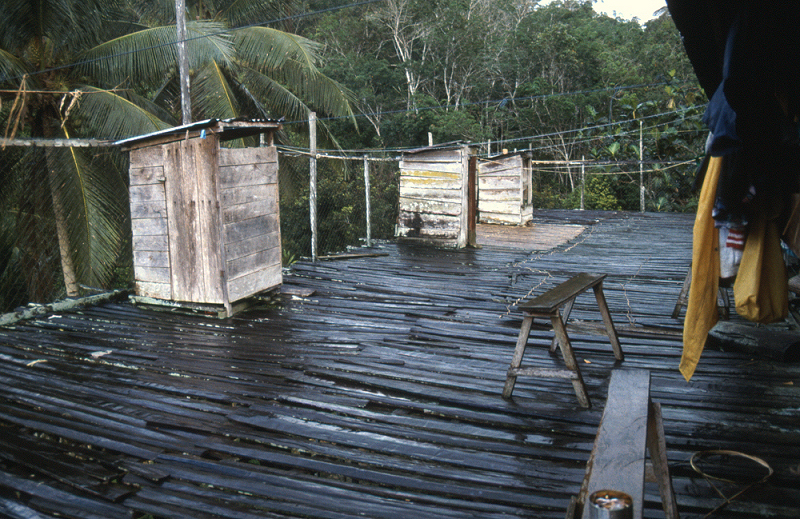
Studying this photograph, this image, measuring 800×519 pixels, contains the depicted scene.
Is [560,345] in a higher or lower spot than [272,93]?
lower

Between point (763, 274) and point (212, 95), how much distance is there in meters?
11.5

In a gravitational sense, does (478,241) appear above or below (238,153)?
below

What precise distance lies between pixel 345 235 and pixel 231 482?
1387 cm

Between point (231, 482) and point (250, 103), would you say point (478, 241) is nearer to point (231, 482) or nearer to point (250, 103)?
point (250, 103)

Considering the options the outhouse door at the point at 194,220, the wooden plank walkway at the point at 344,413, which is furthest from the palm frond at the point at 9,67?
the wooden plank walkway at the point at 344,413

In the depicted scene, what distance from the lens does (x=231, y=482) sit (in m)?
3.19

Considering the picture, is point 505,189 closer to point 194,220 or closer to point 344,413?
point 194,220

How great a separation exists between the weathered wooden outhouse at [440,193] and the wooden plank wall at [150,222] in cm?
542

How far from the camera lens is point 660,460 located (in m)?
2.80

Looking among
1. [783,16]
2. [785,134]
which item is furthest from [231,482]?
[783,16]

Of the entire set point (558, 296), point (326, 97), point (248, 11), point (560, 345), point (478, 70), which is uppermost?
point (478, 70)

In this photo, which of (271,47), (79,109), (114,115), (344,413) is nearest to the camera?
(344,413)

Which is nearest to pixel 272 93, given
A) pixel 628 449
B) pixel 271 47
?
pixel 271 47

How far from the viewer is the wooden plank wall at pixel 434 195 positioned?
1107 cm
